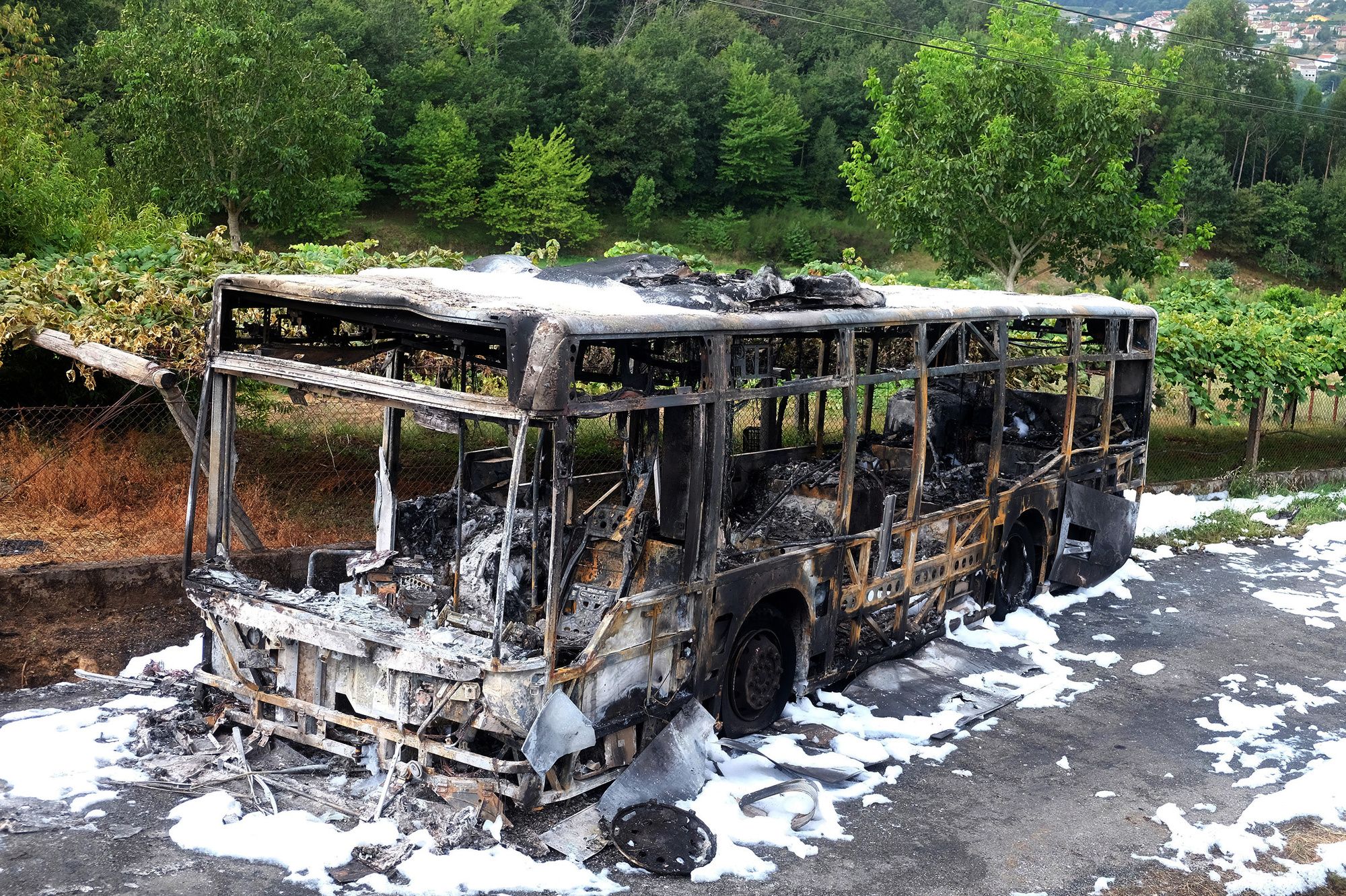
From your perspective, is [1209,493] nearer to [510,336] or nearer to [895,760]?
[895,760]

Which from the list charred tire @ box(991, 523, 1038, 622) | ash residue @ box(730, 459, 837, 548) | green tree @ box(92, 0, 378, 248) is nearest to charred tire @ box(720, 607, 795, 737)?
ash residue @ box(730, 459, 837, 548)

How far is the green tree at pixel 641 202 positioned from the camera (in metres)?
53.0

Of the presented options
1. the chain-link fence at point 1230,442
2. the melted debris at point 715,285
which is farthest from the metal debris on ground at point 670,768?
the chain-link fence at point 1230,442

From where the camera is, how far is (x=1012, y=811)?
679cm

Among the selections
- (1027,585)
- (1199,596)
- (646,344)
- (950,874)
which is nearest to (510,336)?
(646,344)

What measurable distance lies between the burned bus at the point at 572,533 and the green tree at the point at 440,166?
133ft

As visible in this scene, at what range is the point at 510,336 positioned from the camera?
5.47 m

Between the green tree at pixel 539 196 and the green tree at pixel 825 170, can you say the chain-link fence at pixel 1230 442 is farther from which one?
the green tree at pixel 825 170

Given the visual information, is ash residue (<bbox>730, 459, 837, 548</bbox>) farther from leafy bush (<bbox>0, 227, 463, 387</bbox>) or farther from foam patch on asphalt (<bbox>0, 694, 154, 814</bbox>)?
foam patch on asphalt (<bbox>0, 694, 154, 814</bbox>)

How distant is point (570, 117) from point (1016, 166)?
3751cm

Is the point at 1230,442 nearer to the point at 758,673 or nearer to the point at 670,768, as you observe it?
the point at 758,673

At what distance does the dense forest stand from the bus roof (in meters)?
7.92

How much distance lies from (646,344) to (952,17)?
8653 cm

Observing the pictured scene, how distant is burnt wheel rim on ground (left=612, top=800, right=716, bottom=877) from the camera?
5742 mm
